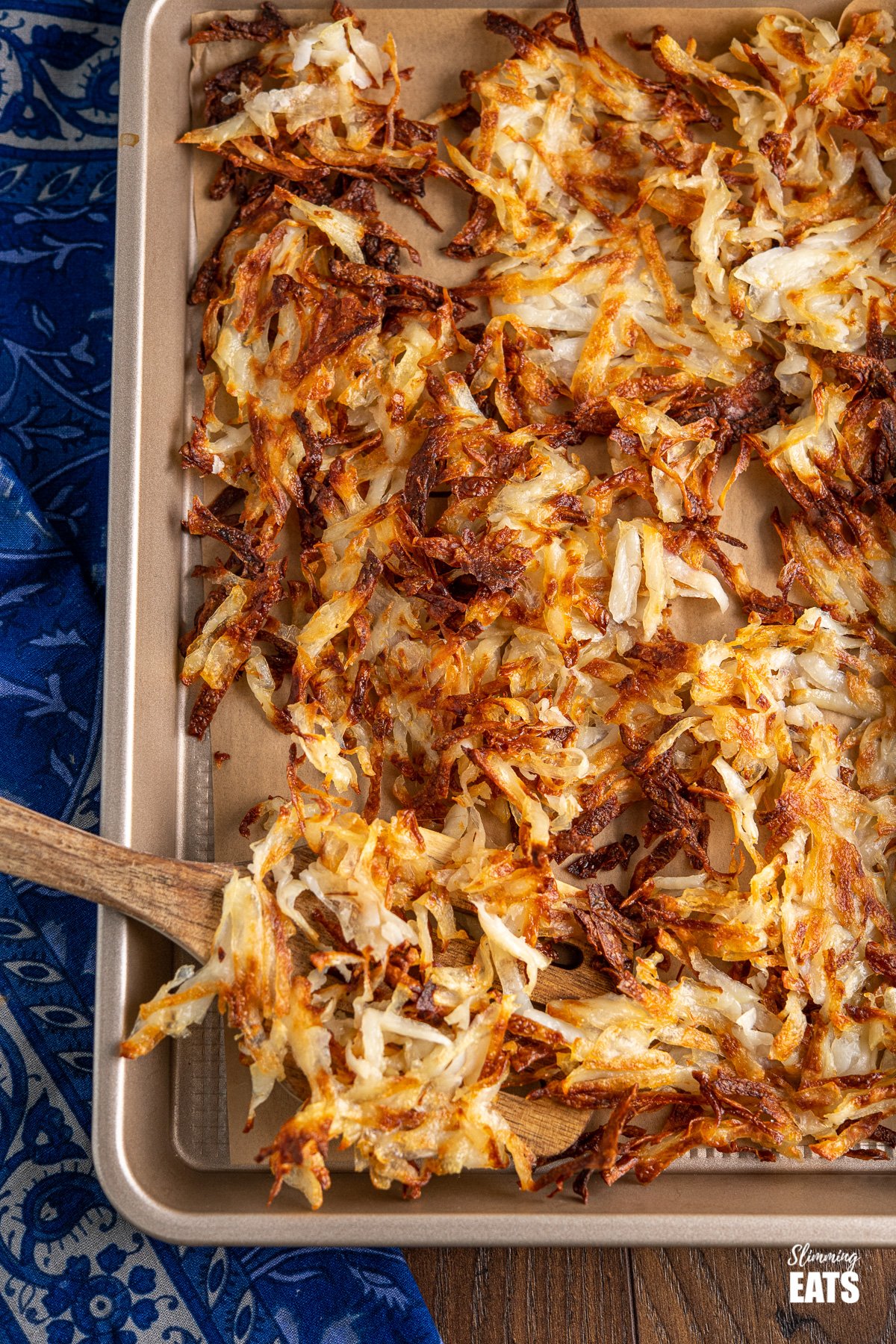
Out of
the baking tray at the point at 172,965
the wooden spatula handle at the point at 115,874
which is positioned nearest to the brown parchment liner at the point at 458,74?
the baking tray at the point at 172,965

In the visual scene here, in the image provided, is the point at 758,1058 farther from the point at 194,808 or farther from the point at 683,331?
the point at 683,331

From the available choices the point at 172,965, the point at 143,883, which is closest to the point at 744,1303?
the point at 172,965

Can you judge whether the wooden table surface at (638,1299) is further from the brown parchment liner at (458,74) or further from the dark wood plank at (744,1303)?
the brown parchment liner at (458,74)

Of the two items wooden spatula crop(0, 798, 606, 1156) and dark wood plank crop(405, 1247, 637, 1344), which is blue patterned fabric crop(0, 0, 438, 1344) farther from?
wooden spatula crop(0, 798, 606, 1156)

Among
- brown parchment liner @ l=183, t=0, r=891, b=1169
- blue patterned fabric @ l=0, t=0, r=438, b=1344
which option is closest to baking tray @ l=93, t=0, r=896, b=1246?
brown parchment liner @ l=183, t=0, r=891, b=1169

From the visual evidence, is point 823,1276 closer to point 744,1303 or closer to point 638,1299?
point 744,1303
